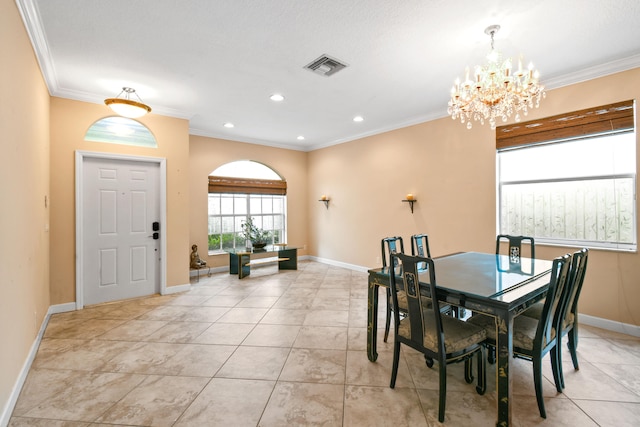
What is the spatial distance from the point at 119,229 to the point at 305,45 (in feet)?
11.6

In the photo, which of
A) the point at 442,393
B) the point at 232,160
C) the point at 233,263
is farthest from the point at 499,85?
the point at 233,263

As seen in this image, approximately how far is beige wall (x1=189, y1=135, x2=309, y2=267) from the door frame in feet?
1.43

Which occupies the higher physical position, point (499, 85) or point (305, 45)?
point (305, 45)

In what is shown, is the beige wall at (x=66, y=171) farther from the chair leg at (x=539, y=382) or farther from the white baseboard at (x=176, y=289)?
the chair leg at (x=539, y=382)

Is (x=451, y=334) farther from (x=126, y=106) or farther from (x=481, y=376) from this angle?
(x=126, y=106)

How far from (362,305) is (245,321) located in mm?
1521

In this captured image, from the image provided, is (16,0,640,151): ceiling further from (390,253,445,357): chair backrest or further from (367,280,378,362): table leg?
(367,280,378,362): table leg

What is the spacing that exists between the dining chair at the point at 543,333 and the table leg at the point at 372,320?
32.1 inches

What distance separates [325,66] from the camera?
3084mm

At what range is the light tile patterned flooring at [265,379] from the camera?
187 cm

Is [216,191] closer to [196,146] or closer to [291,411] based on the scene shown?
[196,146]

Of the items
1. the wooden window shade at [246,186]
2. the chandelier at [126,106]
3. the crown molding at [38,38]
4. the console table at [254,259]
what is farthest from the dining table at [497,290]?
the wooden window shade at [246,186]

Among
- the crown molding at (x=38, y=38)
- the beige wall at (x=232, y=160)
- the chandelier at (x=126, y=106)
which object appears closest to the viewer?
the crown molding at (x=38, y=38)

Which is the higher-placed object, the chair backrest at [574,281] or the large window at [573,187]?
the large window at [573,187]
